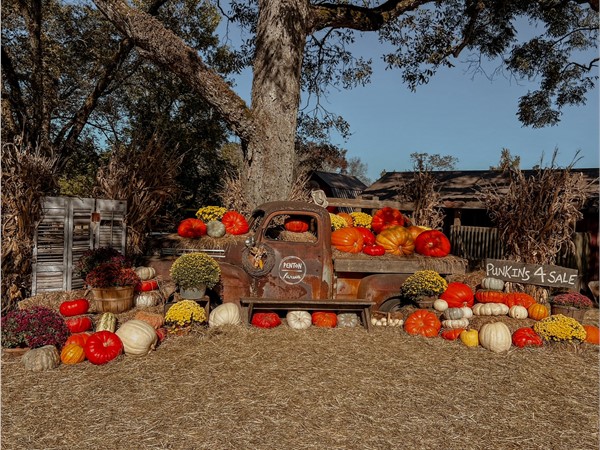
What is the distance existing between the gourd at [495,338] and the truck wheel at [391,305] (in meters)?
1.58

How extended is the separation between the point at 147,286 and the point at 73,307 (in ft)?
4.18

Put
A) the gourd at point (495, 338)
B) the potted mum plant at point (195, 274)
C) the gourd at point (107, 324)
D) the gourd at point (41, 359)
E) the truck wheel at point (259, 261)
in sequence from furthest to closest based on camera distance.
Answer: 1. the truck wheel at point (259, 261)
2. the potted mum plant at point (195, 274)
3. the gourd at point (495, 338)
4. the gourd at point (107, 324)
5. the gourd at point (41, 359)

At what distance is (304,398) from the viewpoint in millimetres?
4367

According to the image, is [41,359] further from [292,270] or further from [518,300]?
[518,300]

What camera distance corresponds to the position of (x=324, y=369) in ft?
17.0

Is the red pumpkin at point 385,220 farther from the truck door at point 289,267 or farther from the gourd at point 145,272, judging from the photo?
the gourd at point 145,272

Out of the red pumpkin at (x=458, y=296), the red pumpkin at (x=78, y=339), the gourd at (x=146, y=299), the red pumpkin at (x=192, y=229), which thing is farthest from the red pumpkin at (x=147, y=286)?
the red pumpkin at (x=458, y=296)

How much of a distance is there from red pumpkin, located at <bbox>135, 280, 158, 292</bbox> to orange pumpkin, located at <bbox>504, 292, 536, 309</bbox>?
649cm

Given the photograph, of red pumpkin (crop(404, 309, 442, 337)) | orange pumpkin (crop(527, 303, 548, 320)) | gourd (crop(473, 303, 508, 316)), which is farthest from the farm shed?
red pumpkin (crop(404, 309, 442, 337))

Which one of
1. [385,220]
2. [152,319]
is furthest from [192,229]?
[385,220]

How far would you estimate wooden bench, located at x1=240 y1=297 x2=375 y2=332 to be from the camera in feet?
21.5

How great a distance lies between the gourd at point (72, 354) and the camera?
17.1 ft

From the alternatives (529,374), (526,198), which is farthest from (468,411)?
(526,198)

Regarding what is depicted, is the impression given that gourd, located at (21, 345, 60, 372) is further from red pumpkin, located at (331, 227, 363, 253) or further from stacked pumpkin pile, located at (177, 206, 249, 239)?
red pumpkin, located at (331, 227, 363, 253)
